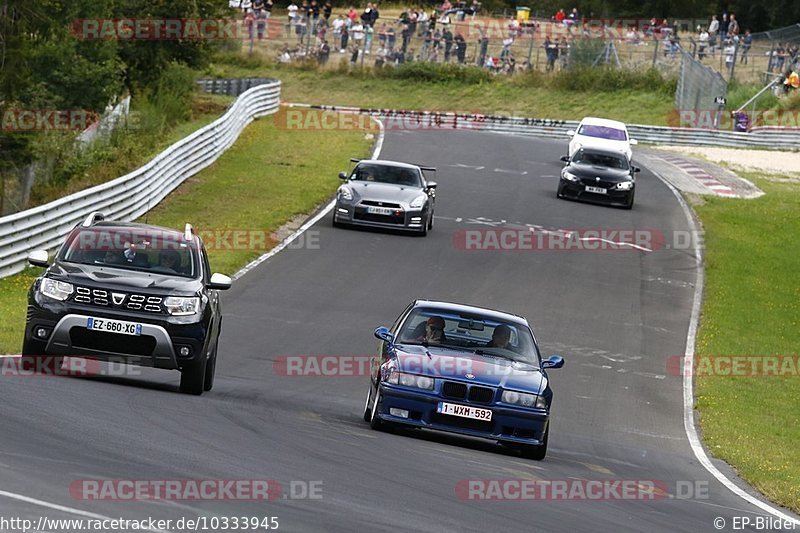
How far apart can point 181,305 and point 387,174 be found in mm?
17182

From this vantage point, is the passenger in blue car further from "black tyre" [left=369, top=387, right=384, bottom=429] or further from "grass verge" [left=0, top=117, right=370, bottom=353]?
"grass verge" [left=0, top=117, right=370, bottom=353]

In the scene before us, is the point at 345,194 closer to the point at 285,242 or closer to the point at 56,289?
the point at 285,242

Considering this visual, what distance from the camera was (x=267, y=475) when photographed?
927 centimetres

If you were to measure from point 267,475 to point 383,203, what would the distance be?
20.0 meters

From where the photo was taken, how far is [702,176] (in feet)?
143

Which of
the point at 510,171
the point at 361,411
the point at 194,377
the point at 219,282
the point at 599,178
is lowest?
the point at 510,171

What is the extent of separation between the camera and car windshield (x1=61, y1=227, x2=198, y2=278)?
13.6m

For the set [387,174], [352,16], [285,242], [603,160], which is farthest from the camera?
[352,16]

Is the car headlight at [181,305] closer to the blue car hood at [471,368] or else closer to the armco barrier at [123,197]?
the blue car hood at [471,368]

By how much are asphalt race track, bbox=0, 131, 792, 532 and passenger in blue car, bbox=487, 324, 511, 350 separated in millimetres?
975

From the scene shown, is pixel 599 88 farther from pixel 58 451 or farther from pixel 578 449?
pixel 58 451

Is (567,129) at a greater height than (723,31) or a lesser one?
lesser

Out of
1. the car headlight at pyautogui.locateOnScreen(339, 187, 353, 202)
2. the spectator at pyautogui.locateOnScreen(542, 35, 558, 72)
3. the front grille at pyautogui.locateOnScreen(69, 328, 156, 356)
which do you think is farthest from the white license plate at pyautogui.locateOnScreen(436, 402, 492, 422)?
the spectator at pyautogui.locateOnScreen(542, 35, 558, 72)

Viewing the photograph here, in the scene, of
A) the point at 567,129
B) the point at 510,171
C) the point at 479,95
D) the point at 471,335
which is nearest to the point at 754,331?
the point at 471,335
